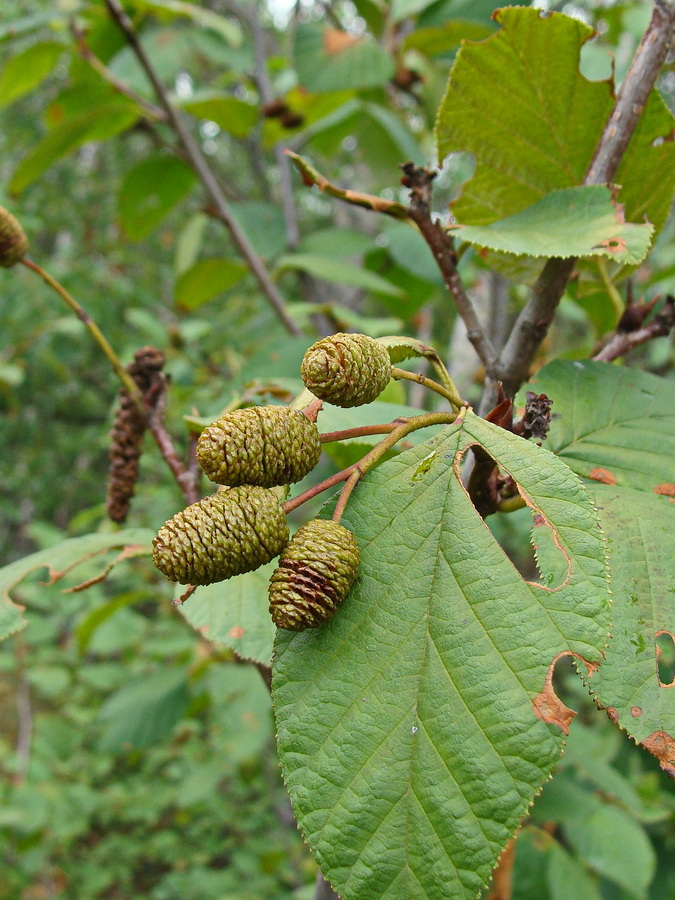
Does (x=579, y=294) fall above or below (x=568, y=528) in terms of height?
above

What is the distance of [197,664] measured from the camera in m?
3.16

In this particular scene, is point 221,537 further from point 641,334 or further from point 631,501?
point 641,334

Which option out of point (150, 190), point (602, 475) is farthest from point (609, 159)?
point (150, 190)

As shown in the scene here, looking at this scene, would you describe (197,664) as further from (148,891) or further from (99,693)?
(148,891)

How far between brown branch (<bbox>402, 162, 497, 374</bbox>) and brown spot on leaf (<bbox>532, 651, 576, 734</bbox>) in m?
0.52

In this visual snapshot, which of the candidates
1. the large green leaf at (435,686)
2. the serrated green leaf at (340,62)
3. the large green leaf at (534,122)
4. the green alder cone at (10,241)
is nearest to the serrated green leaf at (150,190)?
the serrated green leaf at (340,62)

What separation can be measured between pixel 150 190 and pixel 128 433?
6.75ft

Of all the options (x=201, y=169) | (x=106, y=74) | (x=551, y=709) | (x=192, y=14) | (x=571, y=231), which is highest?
(x=192, y=14)

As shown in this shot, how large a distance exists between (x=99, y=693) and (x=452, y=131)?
615 centimetres

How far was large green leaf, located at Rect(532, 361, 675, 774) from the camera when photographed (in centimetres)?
74

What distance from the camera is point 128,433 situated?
1.40 meters

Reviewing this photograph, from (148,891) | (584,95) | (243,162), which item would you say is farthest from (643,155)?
(243,162)

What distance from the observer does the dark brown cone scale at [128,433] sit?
138 cm

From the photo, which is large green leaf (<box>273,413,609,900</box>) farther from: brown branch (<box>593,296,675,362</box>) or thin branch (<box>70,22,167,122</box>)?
thin branch (<box>70,22,167,122</box>)
